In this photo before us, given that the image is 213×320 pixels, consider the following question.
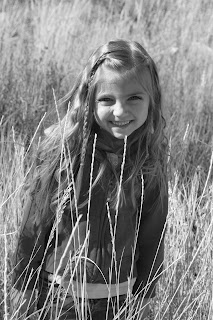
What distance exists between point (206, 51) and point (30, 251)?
309 cm

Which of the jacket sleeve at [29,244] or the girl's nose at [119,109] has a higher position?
the girl's nose at [119,109]

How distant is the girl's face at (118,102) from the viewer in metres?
1.32

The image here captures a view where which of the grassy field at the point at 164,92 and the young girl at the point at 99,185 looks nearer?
the young girl at the point at 99,185

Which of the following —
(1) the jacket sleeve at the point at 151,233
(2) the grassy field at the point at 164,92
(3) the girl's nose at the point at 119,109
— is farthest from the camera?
(2) the grassy field at the point at 164,92

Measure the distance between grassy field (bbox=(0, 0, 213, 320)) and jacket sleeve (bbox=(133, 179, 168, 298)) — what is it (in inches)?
4.2

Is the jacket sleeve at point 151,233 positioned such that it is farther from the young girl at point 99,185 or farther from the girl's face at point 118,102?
the girl's face at point 118,102

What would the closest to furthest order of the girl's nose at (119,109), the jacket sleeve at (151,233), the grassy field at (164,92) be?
the girl's nose at (119,109)
the jacket sleeve at (151,233)
the grassy field at (164,92)

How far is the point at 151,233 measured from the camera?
1.49 metres

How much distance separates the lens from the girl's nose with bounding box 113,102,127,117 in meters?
1.31

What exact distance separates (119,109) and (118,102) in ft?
0.07

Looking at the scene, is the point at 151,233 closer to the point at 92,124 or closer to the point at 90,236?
the point at 90,236

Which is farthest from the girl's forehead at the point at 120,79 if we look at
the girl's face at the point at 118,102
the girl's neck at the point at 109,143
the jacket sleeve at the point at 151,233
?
the jacket sleeve at the point at 151,233

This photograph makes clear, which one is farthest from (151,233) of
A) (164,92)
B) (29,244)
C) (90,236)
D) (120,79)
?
(164,92)

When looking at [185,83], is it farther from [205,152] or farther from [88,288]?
[88,288]
